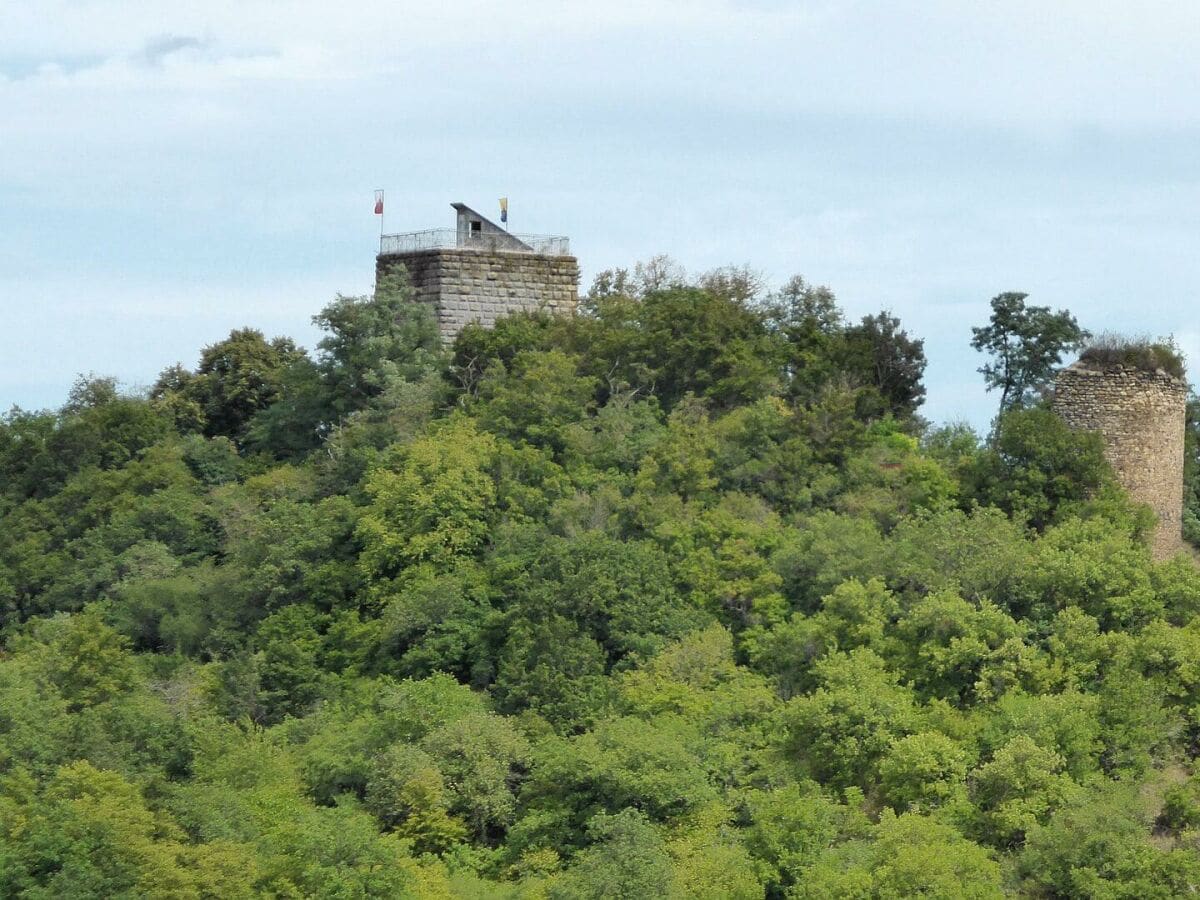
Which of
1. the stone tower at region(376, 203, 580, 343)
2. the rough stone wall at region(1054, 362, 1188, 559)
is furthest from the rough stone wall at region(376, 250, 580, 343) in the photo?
the rough stone wall at region(1054, 362, 1188, 559)

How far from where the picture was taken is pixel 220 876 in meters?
41.5

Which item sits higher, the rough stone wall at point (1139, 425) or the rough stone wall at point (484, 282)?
the rough stone wall at point (484, 282)

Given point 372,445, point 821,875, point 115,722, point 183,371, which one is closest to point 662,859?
point 821,875

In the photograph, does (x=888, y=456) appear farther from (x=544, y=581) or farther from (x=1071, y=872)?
(x=1071, y=872)

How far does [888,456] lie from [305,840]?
13.6 m

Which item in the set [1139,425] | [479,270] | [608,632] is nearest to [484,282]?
[479,270]

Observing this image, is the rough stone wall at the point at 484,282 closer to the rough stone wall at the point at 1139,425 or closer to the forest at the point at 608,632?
the forest at the point at 608,632

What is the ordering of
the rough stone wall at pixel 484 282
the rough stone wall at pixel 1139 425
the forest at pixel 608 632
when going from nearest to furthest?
the forest at pixel 608 632 < the rough stone wall at pixel 1139 425 < the rough stone wall at pixel 484 282

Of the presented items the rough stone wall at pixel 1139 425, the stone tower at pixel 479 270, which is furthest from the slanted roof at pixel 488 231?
the rough stone wall at pixel 1139 425

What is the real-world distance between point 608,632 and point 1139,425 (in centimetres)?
905

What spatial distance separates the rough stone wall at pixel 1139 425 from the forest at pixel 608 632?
2.07 feet

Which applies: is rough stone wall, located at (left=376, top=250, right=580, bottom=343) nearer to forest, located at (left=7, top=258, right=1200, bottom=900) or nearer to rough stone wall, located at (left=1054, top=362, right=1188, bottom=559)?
forest, located at (left=7, top=258, right=1200, bottom=900)

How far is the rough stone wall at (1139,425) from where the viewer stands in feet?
157

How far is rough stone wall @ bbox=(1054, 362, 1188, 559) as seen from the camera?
47.7 m
